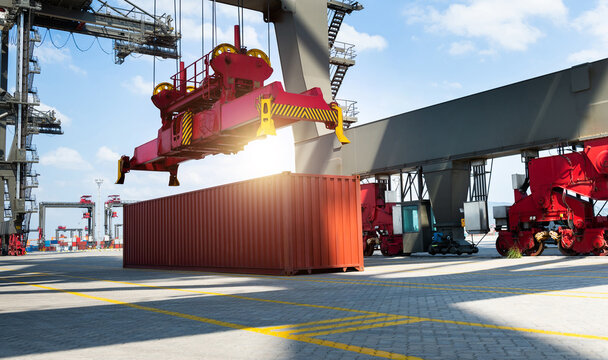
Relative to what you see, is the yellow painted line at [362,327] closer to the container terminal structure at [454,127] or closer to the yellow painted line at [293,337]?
the yellow painted line at [293,337]

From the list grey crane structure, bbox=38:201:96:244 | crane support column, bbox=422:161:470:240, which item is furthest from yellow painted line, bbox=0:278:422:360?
grey crane structure, bbox=38:201:96:244

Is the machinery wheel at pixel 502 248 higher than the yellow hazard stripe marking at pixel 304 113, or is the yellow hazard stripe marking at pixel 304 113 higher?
the yellow hazard stripe marking at pixel 304 113

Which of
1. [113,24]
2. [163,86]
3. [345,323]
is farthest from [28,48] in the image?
[345,323]

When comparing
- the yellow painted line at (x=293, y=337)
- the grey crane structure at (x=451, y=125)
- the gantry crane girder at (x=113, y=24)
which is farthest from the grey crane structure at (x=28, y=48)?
the yellow painted line at (x=293, y=337)

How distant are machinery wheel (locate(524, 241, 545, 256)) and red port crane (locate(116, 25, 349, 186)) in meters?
9.18

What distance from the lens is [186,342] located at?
4.88 m

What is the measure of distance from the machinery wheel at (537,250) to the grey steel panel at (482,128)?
146 inches

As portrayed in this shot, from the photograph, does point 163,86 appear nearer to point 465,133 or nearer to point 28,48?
point 465,133

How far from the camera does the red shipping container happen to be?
13.1 metres

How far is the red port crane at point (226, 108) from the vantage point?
12.4 metres

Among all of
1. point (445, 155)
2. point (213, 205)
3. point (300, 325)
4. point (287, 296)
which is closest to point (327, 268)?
point (213, 205)

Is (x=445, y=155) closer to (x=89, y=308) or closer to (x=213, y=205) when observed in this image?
(x=213, y=205)

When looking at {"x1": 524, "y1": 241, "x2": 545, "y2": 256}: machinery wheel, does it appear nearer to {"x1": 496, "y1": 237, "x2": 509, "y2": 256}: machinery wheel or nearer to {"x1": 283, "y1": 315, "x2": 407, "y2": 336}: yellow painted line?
{"x1": 496, "y1": 237, "x2": 509, "y2": 256}: machinery wheel

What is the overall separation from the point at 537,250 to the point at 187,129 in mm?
12439
